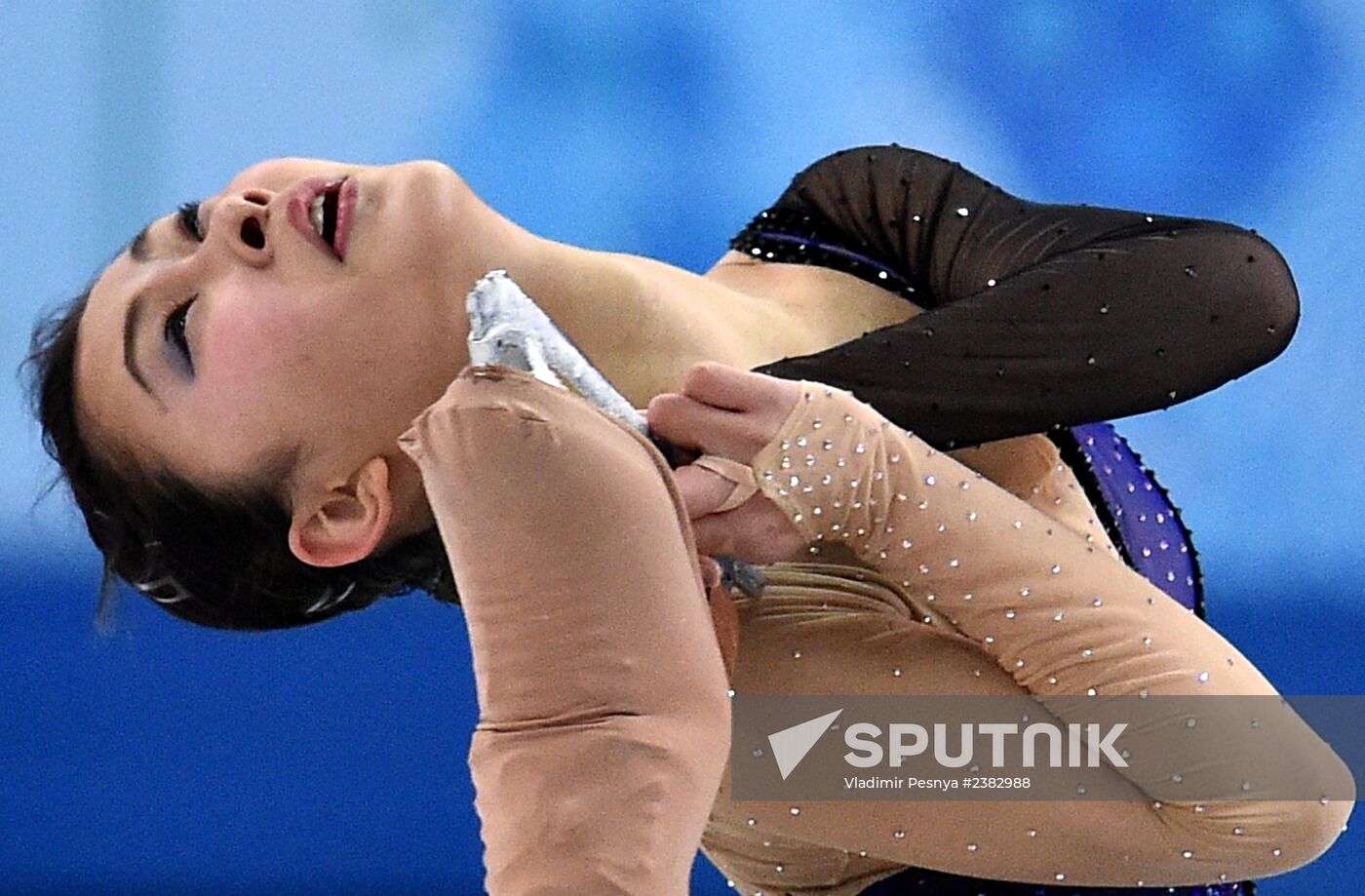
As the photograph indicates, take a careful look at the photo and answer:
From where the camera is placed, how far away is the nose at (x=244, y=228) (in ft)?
2.79

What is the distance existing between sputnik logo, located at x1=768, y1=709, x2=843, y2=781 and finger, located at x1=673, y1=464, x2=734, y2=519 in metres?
0.14

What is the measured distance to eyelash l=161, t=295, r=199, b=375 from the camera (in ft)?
2.81

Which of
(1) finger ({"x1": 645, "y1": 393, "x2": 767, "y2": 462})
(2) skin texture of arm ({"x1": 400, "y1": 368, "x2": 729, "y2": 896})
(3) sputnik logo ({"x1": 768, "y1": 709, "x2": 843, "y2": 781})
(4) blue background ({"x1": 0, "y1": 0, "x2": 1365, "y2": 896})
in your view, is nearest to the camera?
(2) skin texture of arm ({"x1": 400, "y1": 368, "x2": 729, "y2": 896})

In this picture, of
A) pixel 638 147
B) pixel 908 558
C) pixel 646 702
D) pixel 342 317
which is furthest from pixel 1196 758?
pixel 638 147

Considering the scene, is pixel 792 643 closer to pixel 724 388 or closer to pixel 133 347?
pixel 724 388

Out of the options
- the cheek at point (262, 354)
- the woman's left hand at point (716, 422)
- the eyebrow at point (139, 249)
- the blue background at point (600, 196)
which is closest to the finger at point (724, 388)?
the woman's left hand at point (716, 422)

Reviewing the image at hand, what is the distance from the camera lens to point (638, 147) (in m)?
1.47

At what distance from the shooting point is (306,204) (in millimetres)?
858

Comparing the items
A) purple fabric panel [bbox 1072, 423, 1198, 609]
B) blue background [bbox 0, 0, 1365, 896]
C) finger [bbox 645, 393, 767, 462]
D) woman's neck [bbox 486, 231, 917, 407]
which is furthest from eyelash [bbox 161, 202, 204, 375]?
blue background [bbox 0, 0, 1365, 896]

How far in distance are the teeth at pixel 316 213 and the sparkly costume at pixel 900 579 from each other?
255 millimetres

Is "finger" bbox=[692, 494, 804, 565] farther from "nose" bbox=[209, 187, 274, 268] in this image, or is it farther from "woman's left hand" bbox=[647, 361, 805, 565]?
"nose" bbox=[209, 187, 274, 268]

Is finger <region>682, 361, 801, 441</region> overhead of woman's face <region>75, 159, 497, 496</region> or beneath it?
overhead

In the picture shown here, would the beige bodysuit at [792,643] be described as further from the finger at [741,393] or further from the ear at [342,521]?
the ear at [342,521]

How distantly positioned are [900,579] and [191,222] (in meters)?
0.41
